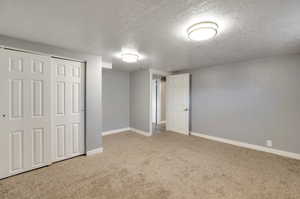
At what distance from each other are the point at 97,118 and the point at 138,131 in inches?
84.5

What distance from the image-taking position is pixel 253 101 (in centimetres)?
354

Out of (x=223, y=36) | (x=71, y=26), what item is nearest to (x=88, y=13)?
(x=71, y=26)

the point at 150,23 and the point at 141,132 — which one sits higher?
the point at 150,23

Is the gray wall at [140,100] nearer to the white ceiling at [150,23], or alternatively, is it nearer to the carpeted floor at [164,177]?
the carpeted floor at [164,177]

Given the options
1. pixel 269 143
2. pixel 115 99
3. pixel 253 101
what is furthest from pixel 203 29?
pixel 115 99

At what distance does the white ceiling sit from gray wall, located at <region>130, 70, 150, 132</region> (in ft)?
6.94

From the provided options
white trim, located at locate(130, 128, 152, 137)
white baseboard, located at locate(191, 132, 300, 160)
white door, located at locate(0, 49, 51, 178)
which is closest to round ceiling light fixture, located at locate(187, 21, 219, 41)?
white door, located at locate(0, 49, 51, 178)

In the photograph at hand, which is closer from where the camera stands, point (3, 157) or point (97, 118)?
point (3, 157)

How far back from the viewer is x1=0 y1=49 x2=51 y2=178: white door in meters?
2.18

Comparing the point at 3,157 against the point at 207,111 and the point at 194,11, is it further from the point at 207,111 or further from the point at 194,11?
the point at 207,111

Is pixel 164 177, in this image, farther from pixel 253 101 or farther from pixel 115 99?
pixel 115 99

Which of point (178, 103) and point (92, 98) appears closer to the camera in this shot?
point (92, 98)

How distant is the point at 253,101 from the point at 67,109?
432cm

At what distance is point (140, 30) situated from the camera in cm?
200
